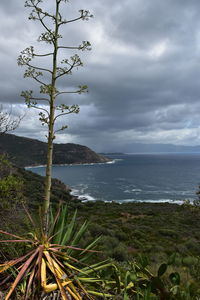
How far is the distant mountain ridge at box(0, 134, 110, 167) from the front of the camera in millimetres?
120938

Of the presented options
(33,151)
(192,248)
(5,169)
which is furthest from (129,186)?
(33,151)

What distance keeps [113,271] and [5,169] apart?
11.1 feet

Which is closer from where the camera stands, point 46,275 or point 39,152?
point 46,275

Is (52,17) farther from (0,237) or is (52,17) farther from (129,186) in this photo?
(129,186)

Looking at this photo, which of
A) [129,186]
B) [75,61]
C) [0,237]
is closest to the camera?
[75,61]

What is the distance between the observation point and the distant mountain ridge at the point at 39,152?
120938 millimetres

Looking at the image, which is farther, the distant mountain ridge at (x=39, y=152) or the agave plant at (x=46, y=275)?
the distant mountain ridge at (x=39, y=152)

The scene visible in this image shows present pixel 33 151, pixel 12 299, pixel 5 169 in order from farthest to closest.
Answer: pixel 33 151 < pixel 5 169 < pixel 12 299

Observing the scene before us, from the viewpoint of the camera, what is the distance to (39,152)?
13688cm

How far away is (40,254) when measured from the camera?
2.47 m

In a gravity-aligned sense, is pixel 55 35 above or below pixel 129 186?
above

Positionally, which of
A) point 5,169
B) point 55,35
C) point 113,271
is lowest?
point 113,271

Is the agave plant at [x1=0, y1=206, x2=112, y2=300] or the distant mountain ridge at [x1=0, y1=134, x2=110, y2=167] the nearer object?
the agave plant at [x1=0, y1=206, x2=112, y2=300]

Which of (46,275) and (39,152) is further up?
(39,152)
